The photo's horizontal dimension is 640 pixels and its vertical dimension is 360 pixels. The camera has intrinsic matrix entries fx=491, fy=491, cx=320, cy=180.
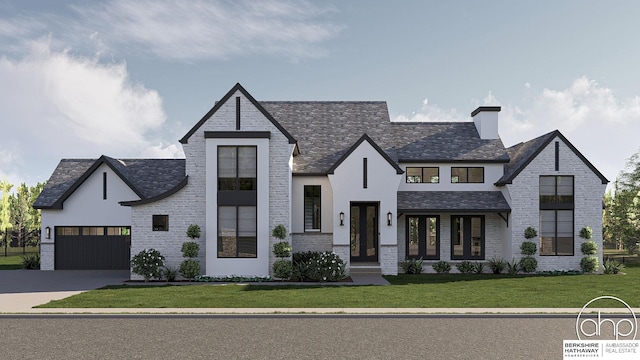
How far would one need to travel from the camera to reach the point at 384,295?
59.4 feet

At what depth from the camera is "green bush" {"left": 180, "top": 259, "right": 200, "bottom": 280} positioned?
23.4 metres

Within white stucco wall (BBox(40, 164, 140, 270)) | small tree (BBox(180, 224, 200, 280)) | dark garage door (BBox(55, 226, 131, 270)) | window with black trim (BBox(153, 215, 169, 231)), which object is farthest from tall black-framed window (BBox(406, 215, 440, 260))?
dark garage door (BBox(55, 226, 131, 270))

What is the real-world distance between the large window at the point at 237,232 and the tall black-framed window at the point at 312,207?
3969 mm

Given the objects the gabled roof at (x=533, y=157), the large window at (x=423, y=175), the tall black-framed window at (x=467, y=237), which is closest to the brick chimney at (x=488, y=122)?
the gabled roof at (x=533, y=157)

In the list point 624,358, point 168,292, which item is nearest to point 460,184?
point 168,292

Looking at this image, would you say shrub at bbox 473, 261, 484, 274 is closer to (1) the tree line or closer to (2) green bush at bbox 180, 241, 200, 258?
(2) green bush at bbox 180, 241, 200, 258

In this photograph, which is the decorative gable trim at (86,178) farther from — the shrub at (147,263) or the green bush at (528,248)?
the green bush at (528,248)

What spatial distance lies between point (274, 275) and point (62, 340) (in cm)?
1262

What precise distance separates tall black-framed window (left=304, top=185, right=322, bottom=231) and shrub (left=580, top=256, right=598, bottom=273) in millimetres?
14776

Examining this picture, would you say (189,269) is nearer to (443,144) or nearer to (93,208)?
(93,208)

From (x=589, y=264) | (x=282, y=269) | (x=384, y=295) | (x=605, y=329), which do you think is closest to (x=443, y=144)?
(x=589, y=264)

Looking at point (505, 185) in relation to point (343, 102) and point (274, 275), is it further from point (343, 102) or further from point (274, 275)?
point (274, 275)

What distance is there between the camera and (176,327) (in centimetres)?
1275

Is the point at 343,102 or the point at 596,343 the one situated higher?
the point at 343,102
